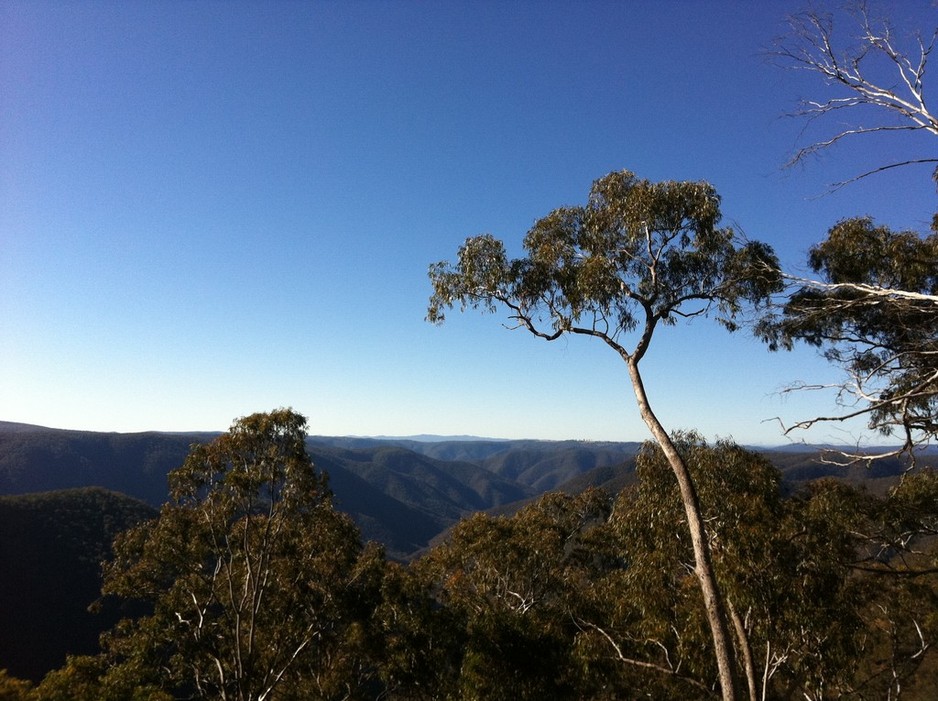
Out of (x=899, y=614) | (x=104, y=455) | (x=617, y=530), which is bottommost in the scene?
(x=104, y=455)

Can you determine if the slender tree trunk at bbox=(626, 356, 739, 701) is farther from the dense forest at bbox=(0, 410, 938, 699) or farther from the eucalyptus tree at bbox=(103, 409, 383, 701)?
the eucalyptus tree at bbox=(103, 409, 383, 701)

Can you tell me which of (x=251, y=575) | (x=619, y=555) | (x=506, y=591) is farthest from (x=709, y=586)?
(x=251, y=575)

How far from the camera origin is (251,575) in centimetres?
1278

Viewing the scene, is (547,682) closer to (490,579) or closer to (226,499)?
(490,579)

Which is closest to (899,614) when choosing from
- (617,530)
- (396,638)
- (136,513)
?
(617,530)

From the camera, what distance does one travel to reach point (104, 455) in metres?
198

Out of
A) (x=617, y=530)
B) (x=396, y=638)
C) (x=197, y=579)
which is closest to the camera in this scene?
(x=617, y=530)

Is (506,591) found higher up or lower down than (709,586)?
lower down

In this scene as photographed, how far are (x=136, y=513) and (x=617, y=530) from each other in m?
100

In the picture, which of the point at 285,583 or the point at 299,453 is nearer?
the point at 299,453

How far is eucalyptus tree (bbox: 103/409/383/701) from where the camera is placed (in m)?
12.3

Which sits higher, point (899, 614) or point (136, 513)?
point (899, 614)

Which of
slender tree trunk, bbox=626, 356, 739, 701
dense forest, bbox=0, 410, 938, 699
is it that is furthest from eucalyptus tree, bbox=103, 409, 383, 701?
slender tree trunk, bbox=626, 356, 739, 701

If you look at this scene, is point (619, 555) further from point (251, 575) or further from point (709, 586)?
point (251, 575)
